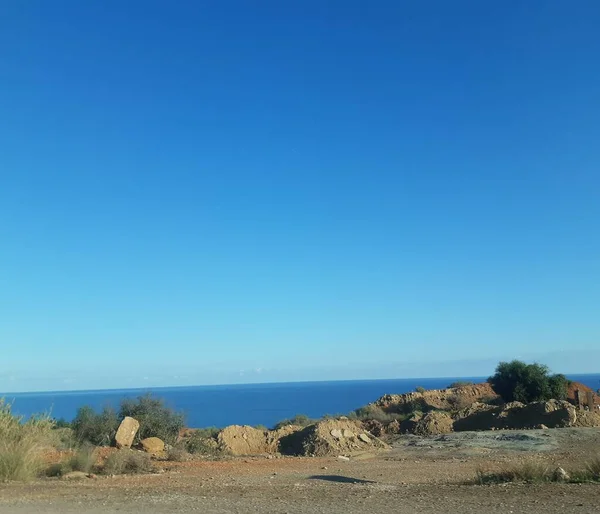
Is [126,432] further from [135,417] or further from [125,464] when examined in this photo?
[125,464]

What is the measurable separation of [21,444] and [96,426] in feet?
44.4

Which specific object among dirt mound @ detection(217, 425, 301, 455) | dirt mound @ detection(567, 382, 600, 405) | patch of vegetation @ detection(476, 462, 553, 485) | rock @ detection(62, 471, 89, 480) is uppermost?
dirt mound @ detection(567, 382, 600, 405)

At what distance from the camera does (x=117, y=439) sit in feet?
102

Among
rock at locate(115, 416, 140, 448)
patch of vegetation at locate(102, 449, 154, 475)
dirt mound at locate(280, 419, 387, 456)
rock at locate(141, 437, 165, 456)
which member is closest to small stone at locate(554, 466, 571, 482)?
patch of vegetation at locate(102, 449, 154, 475)

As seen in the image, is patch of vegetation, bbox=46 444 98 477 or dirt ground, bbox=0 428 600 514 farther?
patch of vegetation, bbox=46 444 98 477

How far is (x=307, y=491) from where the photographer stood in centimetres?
1723

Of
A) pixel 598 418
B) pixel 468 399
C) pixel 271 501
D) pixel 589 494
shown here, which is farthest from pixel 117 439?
pixel 468 399

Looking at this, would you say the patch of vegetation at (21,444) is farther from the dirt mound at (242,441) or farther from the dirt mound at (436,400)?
the dirt mound at (436,400)

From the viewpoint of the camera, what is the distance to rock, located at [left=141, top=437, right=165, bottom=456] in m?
30.9

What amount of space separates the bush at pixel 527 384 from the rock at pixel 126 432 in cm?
3788

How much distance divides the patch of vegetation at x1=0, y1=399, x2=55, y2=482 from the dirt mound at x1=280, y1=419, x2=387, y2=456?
47.6 feet

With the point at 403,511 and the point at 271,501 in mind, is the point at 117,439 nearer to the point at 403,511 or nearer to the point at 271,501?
the point at 271,501

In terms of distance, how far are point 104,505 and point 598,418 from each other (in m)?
34.6

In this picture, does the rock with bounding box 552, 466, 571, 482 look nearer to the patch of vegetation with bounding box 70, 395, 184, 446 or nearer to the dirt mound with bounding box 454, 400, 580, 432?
the patch of vegetation with bounding box 70, 395, 184, 446
